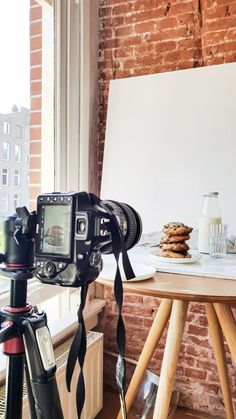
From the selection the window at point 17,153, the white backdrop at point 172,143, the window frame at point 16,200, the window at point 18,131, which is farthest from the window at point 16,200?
the white backdrop at point 172,143

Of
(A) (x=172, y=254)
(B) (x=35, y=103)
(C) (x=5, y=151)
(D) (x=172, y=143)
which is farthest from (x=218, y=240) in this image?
(B) (x=35, y=103)

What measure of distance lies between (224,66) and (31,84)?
0.90 metres

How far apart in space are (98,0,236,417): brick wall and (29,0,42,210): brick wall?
0.42 metres

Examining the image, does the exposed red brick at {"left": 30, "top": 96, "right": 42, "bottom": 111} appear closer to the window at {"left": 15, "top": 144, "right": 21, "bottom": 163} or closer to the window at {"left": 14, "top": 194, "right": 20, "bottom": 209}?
the window at {"left": 15, "top": 144, "right": 21, "bottom": 163}

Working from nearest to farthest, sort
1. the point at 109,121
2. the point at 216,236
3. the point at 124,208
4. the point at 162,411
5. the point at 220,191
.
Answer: the point at 124,208, the point at 162,411, the point at 216,236, the point at 220,191, the point at 109,121

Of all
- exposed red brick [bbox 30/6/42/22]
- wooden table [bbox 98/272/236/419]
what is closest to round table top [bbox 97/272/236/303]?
wooden table [bbox 98/272/236/419]

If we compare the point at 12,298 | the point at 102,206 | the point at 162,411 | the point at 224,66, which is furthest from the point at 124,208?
the point at 224,66

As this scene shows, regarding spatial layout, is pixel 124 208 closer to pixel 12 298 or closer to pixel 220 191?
pixel 12 298

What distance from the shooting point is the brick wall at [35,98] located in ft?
4.89

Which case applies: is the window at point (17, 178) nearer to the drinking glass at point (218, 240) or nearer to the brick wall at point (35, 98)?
the brick wall at point (35, 98)

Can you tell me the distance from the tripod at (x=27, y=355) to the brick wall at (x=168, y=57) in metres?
1.22

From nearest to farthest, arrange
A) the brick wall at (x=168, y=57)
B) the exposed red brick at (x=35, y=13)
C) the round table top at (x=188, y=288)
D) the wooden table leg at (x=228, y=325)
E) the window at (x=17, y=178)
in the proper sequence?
the round table top at (x=188, y=288)
the wooden table leg at (x=228, y=325)
the window at (x=17, y=178)
the exposed red brick at (x=35, y=13)
the brick wall at (x=168, y=57)

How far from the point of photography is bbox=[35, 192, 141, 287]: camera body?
0.56 metres

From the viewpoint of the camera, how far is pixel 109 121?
1.76 meters
